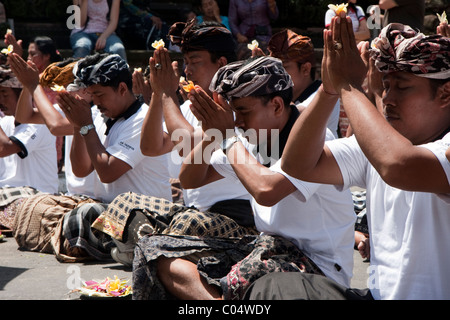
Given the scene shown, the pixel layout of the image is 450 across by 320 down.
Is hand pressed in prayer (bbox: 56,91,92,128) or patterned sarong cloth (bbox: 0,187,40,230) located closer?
hand pressed in prayer (bbox: 56,91,92,128)

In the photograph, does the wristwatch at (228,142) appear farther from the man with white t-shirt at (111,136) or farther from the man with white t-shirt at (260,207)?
the man with white t-shirt at (111,136)

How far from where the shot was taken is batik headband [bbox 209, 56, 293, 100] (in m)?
3.51

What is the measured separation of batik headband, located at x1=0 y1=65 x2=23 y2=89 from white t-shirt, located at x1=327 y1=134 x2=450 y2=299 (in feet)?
14.8

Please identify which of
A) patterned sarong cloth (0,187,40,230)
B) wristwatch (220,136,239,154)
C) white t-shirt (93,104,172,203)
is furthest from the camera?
patterned sarong cloth (0,187,40,230)

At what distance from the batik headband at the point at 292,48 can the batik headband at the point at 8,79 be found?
2.58m

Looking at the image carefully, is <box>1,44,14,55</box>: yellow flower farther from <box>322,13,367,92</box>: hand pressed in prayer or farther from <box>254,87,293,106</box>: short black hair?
<box>322,13,367,92</box>: hand pressed in prayer

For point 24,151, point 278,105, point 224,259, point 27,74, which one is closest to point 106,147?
point 27,74

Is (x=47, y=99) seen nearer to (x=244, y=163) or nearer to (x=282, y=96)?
(x=282, y=96)

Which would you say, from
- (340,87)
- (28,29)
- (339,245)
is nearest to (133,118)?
(339,245)

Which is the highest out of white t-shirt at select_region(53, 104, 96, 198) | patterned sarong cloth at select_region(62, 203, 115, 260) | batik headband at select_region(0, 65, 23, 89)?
batik headband at select_region(0, 65, 23, 89)

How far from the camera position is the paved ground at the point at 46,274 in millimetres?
4422

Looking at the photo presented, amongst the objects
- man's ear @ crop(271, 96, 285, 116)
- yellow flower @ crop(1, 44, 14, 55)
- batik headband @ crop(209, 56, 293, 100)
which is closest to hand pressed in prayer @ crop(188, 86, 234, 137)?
batik headband @ crop(209, 56, 293, 100)

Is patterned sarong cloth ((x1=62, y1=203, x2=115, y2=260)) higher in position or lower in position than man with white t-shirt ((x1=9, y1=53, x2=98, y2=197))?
lower
